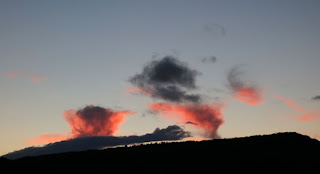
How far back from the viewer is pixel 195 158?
40.2m

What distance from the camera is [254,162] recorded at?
39.7 m

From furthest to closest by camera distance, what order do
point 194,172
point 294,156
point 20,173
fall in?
point 294,156
point 20,173
point 194,172

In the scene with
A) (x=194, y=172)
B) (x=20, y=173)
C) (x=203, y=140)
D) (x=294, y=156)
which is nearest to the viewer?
(x=194, y=172)

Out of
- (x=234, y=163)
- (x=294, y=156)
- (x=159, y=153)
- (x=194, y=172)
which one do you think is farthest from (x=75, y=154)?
(x=294, y=156)

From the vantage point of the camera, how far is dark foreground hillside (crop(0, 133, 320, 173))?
3772cm

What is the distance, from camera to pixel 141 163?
3912cm

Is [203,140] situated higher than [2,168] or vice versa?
[203,140]

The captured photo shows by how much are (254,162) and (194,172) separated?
7687mm

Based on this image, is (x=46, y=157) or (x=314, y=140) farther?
(x=314, y=140)

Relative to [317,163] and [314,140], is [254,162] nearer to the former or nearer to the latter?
[317,163]

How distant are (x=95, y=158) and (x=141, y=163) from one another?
5.64 m

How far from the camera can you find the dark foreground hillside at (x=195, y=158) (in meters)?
37.7

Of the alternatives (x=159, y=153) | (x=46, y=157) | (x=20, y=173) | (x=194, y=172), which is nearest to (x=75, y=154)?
(x=46, y=157)

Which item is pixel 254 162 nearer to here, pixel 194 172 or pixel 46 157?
pixel 194 172
